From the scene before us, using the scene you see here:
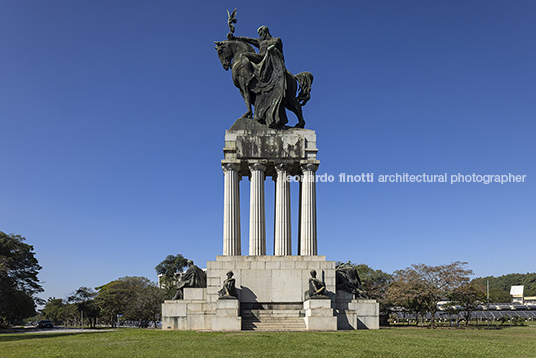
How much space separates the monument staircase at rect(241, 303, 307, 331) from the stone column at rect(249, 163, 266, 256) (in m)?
4.23

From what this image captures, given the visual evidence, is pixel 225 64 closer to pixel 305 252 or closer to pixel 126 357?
pixel 305 252

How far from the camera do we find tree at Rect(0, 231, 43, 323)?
192 ft

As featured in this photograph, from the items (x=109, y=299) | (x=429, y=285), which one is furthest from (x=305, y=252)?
(x=109, y=299)

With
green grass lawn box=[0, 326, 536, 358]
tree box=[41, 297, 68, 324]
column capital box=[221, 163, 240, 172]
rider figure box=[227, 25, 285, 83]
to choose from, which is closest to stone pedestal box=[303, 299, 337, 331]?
green grass lawn box=[0, 326, 536, 358]

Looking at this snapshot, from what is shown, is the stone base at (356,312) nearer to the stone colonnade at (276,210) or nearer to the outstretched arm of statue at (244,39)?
the stone colonnade at (276,210)

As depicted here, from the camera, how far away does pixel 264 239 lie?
34.3 meters

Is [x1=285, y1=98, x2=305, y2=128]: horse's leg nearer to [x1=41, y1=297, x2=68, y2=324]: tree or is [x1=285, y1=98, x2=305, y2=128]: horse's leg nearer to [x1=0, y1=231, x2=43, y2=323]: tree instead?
[x1=0, y1=231, x2=43, y2=323]: tree

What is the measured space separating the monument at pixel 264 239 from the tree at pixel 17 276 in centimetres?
3832

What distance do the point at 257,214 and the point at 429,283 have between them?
29.7m

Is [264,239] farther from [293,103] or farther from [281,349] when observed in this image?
[281,349]

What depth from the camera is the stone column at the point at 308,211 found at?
3441 cm

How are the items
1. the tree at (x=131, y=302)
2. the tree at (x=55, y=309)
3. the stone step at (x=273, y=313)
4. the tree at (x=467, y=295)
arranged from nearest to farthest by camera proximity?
the stone step at (x=273, y=313), the tree at (x=467, y=295), the tree at (x=131, y=302), the tree at (x=55, y=309)

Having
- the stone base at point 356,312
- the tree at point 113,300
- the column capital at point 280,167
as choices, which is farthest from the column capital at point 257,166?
the tree at point 113,300

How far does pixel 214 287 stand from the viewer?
103 ft
